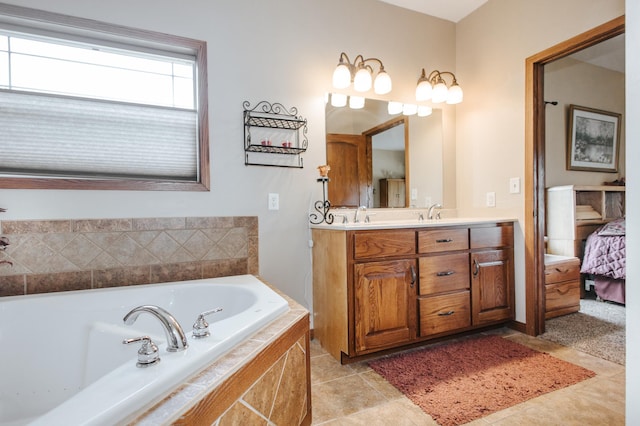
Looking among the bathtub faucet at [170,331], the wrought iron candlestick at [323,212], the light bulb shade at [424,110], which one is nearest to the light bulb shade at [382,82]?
the light bulb shade at [424,110]

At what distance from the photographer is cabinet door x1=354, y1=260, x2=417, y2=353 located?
6.55 ft

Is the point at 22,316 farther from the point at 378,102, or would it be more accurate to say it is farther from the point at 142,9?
the point at 378,102

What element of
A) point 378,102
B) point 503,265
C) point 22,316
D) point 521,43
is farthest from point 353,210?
point 22,316

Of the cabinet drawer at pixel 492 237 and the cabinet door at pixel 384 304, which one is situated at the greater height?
the cabinet drawer at pixel 492 237

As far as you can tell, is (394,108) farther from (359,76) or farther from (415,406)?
(415,406)

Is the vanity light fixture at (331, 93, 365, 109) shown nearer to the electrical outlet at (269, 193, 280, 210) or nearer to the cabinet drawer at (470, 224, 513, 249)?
the electrical outlet at (269, 193, 280, 210)

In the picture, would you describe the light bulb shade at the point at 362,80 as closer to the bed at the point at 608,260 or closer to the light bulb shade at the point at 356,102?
the light bulb shade at the point at 356,102

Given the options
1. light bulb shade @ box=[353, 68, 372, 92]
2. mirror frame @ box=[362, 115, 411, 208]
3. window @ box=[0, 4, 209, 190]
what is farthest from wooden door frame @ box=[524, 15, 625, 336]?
window @ box=[0, 4, 209, 190]

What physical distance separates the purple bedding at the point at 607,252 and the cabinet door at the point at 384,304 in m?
2.36

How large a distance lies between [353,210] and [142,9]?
190cm

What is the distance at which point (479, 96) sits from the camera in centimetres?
284

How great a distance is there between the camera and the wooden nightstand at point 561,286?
2775 mm

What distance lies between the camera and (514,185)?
2562 millimetres

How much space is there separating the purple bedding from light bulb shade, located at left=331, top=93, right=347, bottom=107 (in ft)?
9.66
